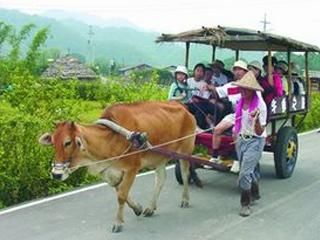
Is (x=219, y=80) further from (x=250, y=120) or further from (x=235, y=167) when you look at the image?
(x=250, y=120)

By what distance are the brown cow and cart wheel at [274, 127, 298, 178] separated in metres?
2.24

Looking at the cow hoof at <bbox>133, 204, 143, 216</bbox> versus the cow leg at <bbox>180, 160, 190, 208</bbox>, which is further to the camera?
the cow leg at <bbox>180, 160, 190, 208</bbox>

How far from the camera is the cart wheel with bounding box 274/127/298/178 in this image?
9.55 metres

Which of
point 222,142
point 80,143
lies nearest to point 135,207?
point 80,143

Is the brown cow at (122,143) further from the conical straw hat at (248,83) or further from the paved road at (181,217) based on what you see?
the conical straw hat at (248,83)

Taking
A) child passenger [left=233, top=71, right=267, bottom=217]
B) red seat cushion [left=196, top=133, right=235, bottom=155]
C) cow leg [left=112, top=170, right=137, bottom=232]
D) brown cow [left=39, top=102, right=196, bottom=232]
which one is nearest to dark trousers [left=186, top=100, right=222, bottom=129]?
red seat cushion [left=196, top=133, right=235, bottom=155]

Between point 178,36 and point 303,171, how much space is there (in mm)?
3666

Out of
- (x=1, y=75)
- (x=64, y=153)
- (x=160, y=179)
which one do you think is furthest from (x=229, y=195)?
(x=1, y=75)

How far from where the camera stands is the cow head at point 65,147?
587cm

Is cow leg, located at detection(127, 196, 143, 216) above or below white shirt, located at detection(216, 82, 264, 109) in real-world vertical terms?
below

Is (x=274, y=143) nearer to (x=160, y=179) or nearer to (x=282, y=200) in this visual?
(x=282, y=200)

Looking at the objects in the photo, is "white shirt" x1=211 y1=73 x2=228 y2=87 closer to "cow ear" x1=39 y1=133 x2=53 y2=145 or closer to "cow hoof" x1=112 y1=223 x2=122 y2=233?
"cow hoof" x1=112 y1=223 x2=122 y2=233

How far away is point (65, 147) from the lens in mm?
5895

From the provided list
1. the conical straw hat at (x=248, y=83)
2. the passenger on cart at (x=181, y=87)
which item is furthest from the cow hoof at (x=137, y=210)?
the passenger on cart at (x=181, y=87)
